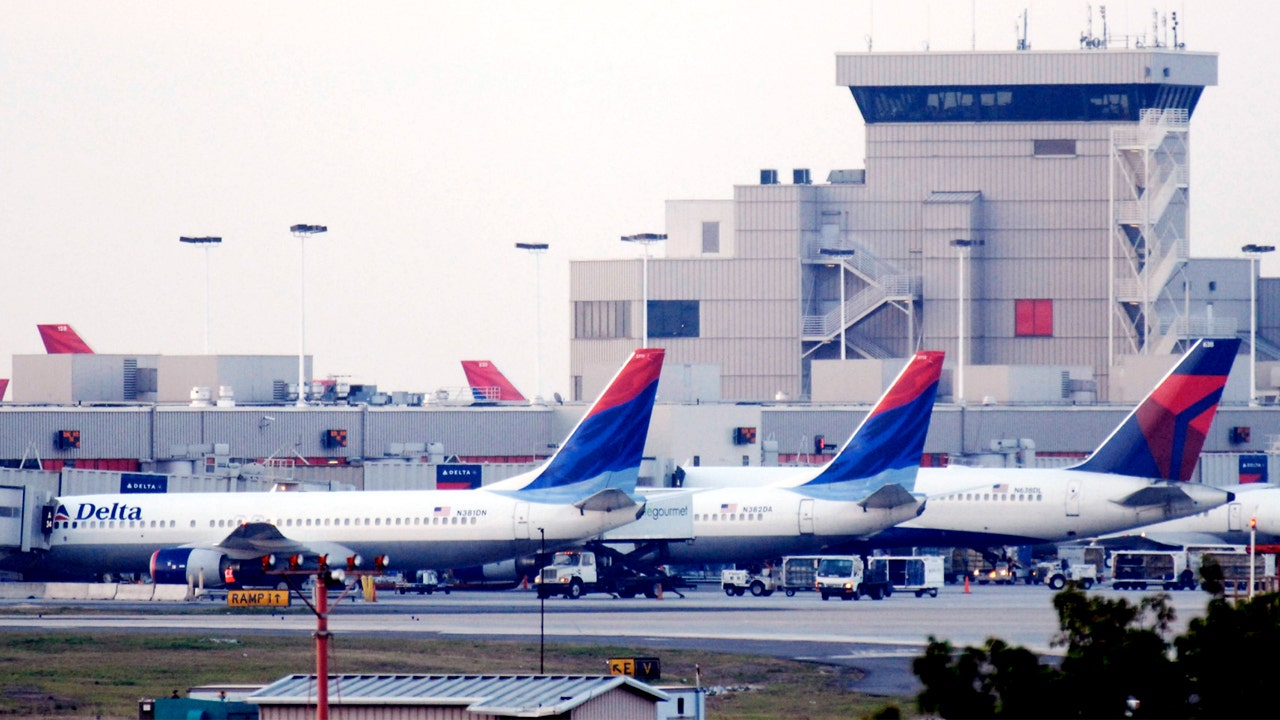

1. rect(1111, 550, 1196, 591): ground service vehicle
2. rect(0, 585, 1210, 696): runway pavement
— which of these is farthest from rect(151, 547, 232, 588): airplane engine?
rect(1111, 550, 1196, 591): ground service vehicle

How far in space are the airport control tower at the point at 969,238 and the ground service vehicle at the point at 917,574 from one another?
181ft

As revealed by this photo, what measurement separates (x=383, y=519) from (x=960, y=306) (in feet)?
227

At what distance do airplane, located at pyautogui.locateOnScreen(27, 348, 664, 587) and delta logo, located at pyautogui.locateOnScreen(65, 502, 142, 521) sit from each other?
0.03 meters

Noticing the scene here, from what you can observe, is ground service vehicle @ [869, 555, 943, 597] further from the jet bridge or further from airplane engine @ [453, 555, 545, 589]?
the jet bridge

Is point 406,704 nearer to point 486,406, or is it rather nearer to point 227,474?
point 227,474

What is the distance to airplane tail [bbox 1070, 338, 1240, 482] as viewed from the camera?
69.1 meters

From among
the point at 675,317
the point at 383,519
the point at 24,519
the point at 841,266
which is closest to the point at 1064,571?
the point at 383,519

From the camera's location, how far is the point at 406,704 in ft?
103

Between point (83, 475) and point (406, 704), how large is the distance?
2083 inches

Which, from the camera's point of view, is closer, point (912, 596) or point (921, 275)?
point (912, 596)

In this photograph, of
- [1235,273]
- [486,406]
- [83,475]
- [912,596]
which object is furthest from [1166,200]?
[83,475]

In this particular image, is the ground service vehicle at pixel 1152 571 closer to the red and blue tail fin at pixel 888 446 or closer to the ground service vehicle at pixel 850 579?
the ground service vehicle at pixel 850 579

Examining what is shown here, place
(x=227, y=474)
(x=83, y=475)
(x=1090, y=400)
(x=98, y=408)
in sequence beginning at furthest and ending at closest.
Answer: (x=1090, y=400), (x=98, y=408), (x=227, y=474), (x=83, y=475)

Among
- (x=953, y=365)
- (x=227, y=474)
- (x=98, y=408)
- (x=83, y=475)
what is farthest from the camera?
(x=953, y=365)
